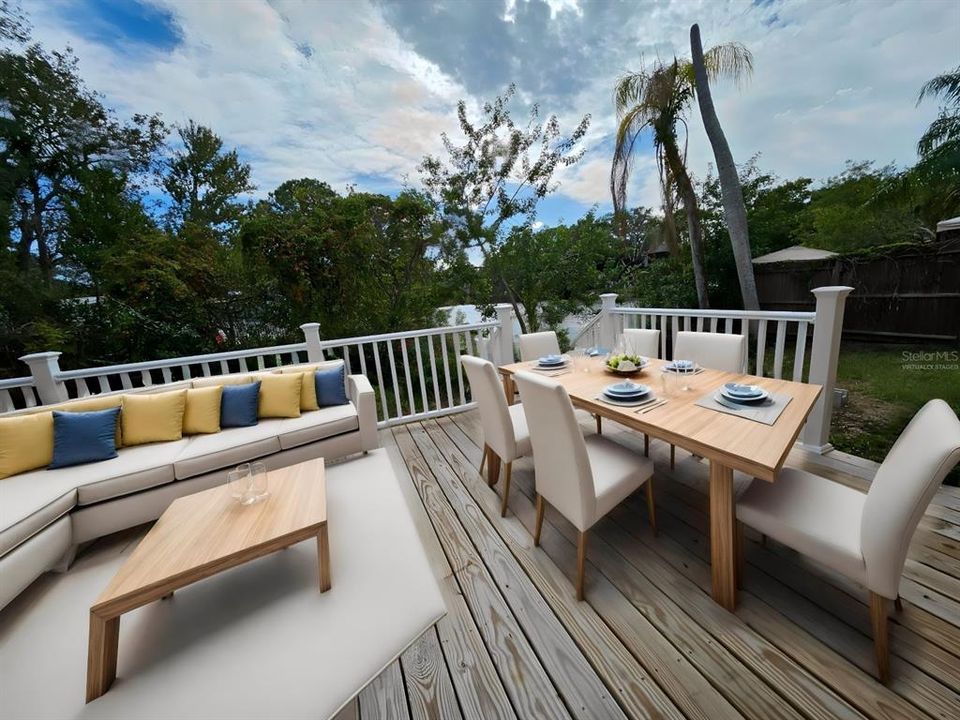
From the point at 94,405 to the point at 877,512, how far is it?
4.21m

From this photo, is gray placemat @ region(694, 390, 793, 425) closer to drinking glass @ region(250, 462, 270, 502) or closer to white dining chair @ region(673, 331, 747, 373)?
white dining chair @ region(673, 331, 747, 373)

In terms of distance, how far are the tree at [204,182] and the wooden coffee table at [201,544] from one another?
568 centimetres

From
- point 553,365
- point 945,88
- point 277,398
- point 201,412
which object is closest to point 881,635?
point 553,365

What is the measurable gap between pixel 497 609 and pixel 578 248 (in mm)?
6701

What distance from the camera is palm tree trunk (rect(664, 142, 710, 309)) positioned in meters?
5.35

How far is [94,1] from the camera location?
294 cm

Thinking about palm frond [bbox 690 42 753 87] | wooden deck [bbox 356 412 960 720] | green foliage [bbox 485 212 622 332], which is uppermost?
palm frond [bbox 690 42 753 87]

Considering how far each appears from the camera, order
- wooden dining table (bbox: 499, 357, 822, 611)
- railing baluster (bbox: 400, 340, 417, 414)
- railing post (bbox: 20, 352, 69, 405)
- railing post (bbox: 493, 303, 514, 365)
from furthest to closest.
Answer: railing post (bbox: 493, 303, 514, 365)
railing baluster (bbox: 400, 340, 417, 414)
railing post (bbox: 20, 352, 69, 405)
wooden dining table (bbox: 499, 357, 822, 611)

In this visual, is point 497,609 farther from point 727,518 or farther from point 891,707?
point 891,707

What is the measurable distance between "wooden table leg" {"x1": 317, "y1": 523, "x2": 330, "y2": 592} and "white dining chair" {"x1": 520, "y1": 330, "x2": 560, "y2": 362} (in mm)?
2075

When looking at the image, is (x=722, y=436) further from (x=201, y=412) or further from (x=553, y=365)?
(x=201, y=412)

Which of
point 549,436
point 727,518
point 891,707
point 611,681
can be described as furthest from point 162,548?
point 891,707

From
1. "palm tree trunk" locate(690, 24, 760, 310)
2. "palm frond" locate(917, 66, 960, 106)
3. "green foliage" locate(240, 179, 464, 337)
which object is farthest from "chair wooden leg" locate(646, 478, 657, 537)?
"palm frond" locate(917, 66, 960, 106)

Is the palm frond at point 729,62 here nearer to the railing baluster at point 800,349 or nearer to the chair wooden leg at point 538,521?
the railing baluster at point 800,349
